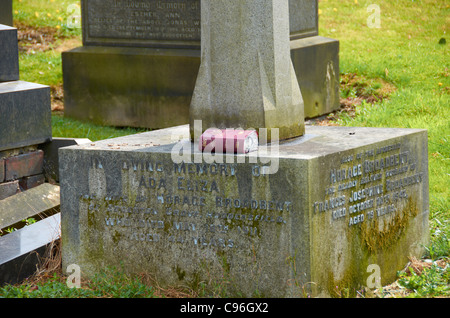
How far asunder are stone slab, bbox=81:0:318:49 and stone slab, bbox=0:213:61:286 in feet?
15.3

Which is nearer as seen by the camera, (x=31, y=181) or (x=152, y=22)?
(x=31, y=181)

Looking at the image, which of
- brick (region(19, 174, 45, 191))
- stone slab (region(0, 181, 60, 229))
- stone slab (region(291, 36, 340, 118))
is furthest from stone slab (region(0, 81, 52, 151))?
stone slab (region(291, 36, 340, 118))

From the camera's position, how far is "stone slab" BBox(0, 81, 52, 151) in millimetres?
6887

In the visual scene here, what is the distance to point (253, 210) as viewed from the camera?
181 inches

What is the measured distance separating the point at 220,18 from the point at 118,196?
129cm

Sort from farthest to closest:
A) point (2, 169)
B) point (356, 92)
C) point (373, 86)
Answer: point (356, 92) → point (373, 86) → point (2, 169)

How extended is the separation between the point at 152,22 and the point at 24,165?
3605 mm

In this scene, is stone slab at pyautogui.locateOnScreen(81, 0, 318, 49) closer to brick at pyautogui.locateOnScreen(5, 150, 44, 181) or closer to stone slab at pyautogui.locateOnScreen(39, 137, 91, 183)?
stone slab at pyautogui.locateOnScreen(39, 137, 91, 183)

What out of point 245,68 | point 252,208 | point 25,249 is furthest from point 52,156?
point 252,208

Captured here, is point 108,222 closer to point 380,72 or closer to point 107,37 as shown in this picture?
point 107,37

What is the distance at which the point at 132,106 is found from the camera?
10.4 m

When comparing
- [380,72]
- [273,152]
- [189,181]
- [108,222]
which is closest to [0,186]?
[108,222]

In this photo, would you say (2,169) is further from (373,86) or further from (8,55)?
(373,86)

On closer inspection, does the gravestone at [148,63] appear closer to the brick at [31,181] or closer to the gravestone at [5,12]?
the gravestone at [5,12]
